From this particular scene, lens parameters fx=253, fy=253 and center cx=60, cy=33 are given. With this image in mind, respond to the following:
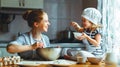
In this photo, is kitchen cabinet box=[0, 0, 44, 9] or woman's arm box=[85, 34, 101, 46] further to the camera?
kitchen cabinet box=[0, 0, 44, 9]

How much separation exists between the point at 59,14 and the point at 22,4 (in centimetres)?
77

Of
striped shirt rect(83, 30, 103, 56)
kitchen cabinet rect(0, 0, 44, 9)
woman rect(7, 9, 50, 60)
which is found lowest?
striped shirt rect(83, 30, 103, 56)

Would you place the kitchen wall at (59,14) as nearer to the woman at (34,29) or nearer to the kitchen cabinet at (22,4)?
the kitchen cabinet at (22,4)

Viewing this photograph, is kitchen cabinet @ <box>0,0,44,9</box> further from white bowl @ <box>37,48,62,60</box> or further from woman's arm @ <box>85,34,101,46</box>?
white bowl @ <box>37,48,62,60</box>

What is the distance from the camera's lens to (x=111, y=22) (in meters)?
3.33

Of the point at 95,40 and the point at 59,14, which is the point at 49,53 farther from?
the point at 59,14

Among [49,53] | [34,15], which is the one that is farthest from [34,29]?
[49,53]

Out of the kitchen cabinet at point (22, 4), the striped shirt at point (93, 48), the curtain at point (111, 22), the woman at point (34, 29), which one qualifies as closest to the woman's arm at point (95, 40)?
the striped shirt at point (93, 48)

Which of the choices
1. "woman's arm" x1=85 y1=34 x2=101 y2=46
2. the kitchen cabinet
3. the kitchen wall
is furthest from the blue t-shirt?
the kitchen wall

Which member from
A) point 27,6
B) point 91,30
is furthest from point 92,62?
point 27,6

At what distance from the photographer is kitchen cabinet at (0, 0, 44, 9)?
359 cm

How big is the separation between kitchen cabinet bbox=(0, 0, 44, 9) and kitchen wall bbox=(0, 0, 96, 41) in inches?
12.6

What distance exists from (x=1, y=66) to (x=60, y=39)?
245 cm

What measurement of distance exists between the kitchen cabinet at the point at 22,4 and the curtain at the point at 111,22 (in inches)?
36.5
